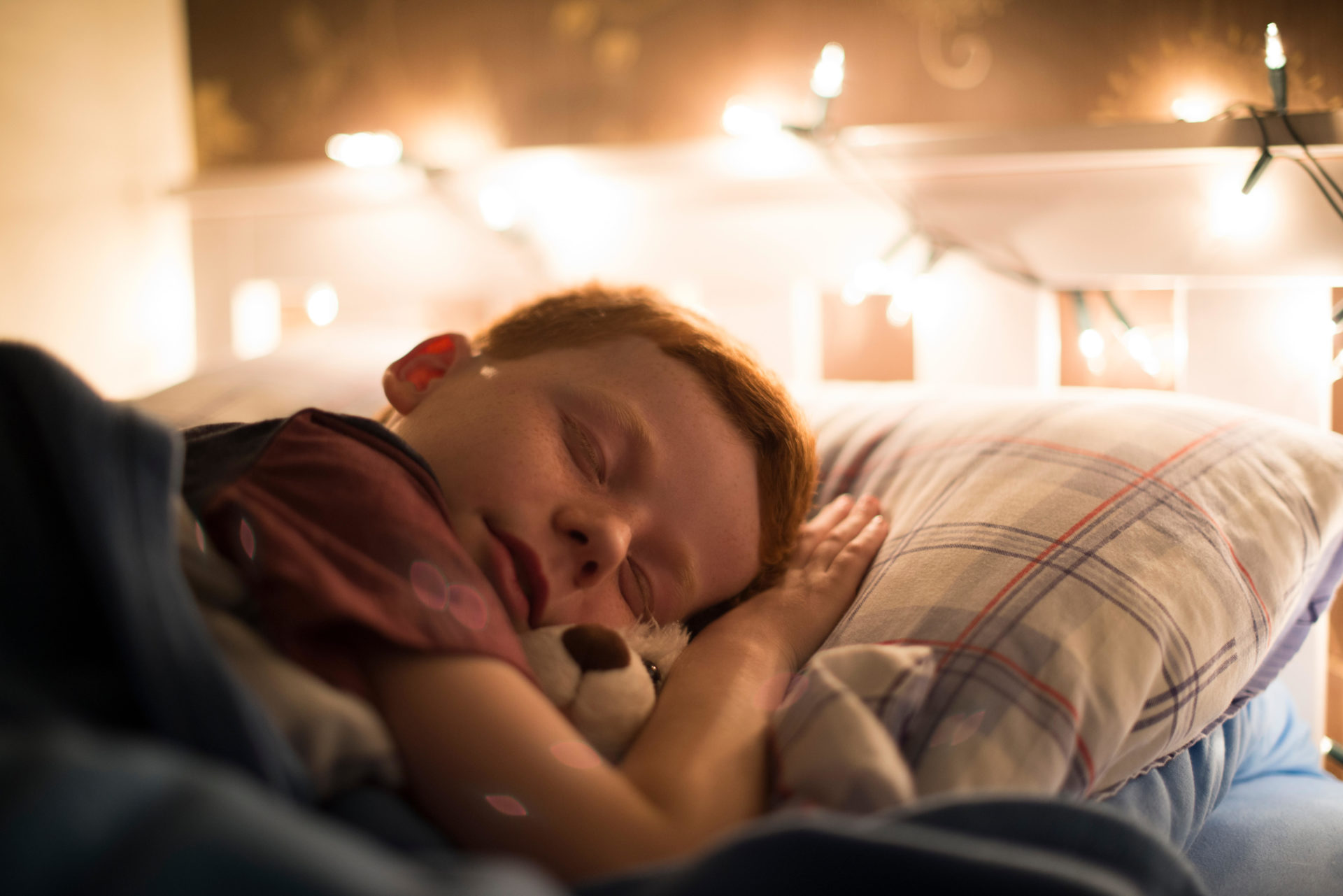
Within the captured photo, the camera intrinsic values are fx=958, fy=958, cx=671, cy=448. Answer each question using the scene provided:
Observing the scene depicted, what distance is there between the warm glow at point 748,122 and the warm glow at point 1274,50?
0.60 metres

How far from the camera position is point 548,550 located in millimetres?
715

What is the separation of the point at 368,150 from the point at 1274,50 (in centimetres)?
130

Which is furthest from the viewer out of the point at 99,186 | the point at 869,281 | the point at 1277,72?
the point at 99,186

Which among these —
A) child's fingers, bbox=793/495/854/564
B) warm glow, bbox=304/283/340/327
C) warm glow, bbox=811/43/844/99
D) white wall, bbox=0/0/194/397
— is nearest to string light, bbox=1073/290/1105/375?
warm glow, bbox=811/43/844/99

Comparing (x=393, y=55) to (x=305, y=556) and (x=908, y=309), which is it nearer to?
(x=908, y=309)

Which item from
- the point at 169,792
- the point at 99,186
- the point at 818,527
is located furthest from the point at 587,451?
the point at 99,186

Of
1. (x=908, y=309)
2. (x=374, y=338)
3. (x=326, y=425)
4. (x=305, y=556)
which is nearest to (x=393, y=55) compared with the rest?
(x=374, y=338)

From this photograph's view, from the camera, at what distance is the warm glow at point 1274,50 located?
3.66ft

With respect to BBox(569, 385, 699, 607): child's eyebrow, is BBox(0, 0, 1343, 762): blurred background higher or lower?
higher

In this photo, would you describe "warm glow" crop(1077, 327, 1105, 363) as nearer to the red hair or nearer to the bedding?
the bedding

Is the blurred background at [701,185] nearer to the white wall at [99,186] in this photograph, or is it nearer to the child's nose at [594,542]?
the white wall at [99,186]

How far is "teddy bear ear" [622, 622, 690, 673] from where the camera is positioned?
0.76m

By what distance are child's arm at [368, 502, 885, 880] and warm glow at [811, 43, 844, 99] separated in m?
1.00

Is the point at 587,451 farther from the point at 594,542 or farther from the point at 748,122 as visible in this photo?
the point at 748,122
